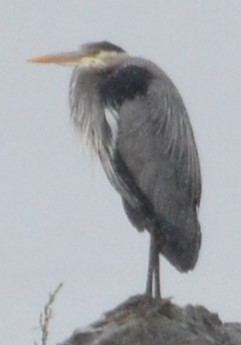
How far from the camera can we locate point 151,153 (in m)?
8.02

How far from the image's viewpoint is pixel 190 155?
796cm

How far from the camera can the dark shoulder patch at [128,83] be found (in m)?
7.98

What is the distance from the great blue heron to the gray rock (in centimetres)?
94

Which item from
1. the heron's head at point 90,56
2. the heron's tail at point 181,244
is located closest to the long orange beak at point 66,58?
the heron's head at point 90,56

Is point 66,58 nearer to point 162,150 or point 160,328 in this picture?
point 162,150

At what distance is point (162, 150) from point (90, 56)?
0.87 meters

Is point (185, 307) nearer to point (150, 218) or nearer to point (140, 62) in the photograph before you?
point (150, 218)

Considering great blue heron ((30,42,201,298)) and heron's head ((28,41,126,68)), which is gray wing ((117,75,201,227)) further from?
heron's head ((28,41,126,68))

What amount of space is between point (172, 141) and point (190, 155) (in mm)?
151

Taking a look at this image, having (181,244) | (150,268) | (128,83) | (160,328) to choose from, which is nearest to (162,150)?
(128,83)

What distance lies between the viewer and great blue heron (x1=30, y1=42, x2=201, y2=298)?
7812mm

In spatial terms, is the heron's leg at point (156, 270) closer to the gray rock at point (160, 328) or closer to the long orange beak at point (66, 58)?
the gray rock at point (160, 328)

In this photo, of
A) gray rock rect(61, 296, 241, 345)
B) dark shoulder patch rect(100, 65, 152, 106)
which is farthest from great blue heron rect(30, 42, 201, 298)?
gray rock rect(61, 296, 241, 345)

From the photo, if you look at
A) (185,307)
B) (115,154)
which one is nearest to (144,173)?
(115,154)
